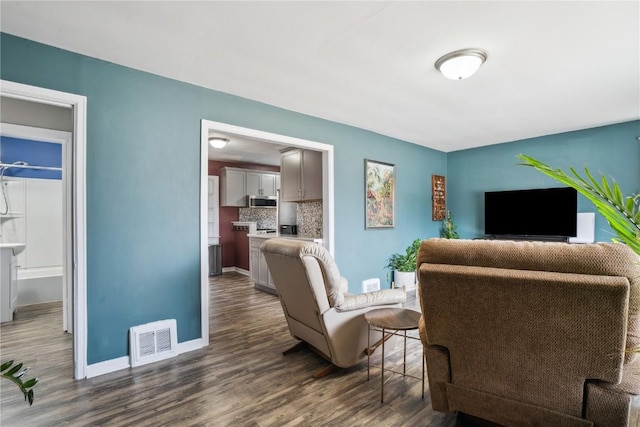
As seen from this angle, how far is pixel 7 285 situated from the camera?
3.73 meters

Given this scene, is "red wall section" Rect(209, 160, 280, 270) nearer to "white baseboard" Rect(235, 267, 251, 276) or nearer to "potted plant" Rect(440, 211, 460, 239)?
"white baseboard" Rect(235, 267, 251, 276)

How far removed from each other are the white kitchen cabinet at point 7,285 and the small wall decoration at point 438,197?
6.25 m

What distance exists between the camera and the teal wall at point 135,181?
2451 mm

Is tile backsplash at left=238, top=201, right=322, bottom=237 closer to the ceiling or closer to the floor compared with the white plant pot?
closer to the ceiling

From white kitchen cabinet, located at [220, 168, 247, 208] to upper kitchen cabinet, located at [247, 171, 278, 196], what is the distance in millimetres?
133

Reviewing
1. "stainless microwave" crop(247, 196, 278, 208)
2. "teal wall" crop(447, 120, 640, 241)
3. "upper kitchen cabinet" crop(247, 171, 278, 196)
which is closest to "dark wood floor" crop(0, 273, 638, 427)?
"teal wall" crop(447, 120, 640, 241)

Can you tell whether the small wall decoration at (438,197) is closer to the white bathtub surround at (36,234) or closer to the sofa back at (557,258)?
the sofa back at (557,258)

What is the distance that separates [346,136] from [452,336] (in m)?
3.27

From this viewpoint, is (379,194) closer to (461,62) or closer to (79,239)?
(461,62)

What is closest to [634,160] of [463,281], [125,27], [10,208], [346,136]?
[346,136]

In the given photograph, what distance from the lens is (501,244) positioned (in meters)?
1.50

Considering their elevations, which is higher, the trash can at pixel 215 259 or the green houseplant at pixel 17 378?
the green houseplant at pixel 17 378

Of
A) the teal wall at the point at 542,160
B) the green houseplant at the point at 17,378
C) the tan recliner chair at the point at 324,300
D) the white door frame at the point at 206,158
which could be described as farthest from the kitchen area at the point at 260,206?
the green houseplant at the point at 17,378

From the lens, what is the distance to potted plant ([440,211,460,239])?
5.87m
